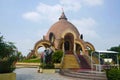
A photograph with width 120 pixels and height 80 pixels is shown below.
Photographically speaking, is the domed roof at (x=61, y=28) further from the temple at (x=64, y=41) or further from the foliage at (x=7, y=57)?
the foliage at (x=7, y=57)

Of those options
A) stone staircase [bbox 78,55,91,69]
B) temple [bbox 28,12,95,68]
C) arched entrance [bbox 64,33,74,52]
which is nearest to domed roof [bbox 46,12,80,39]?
temple [bbox 28,12,95,68]

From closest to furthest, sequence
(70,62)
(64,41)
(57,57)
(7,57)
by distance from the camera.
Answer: (7,57) → (70,62) → (57,57) → (64,41)

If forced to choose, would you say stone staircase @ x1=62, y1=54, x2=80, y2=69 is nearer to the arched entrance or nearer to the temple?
the temple

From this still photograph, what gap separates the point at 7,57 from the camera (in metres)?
Result: 13.2

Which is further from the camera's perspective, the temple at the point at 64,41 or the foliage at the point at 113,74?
the temple at the point at 64,41

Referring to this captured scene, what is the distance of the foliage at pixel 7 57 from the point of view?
40.3 feet

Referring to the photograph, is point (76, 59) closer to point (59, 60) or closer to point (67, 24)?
point (59, 60)

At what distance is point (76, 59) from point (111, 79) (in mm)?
20321

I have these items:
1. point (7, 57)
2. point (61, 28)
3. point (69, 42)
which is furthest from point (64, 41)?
point (7, 57)

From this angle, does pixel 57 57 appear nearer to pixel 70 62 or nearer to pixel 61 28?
pixel 70 62

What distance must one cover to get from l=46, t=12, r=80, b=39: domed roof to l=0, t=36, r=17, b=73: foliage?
25910mm

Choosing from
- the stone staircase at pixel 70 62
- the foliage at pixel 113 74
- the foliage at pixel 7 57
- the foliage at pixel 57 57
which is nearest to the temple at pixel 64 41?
the stone staircase at pixel 70 62

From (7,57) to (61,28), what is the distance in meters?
30.1

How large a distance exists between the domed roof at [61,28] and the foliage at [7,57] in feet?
85.0
